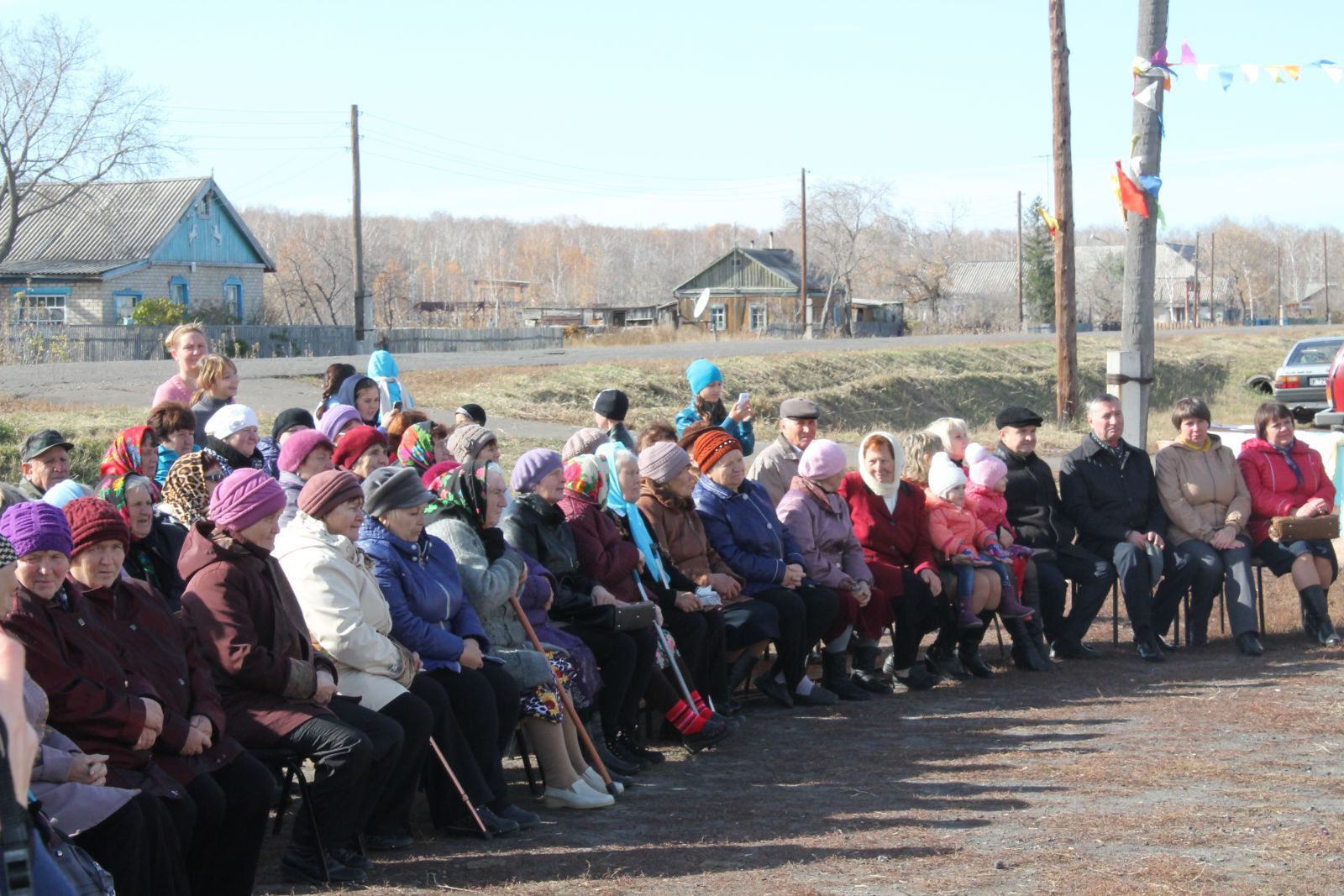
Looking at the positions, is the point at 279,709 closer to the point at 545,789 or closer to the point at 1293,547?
the point at 545,789

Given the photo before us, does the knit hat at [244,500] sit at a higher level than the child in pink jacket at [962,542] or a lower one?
higher

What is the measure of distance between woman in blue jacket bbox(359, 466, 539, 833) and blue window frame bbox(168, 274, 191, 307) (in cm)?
4447

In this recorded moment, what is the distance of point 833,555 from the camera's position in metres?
8.66

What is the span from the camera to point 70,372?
2489 cm

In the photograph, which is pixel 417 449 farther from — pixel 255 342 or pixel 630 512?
pixel 255 342

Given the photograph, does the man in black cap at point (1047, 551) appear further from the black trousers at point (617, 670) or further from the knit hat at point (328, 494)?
the knit hat at point (328, 494)

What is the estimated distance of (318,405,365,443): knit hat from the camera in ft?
27.7

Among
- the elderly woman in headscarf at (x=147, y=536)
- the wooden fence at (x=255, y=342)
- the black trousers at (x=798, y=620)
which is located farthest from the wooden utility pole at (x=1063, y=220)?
the elderly woman in headscarf at (x=147, y=536)

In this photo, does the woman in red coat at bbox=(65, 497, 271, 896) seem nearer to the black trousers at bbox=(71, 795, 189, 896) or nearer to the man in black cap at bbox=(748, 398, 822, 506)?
the black trousers at bbox=(71, 795, 189, 896)

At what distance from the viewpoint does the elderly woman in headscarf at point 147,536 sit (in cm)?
592

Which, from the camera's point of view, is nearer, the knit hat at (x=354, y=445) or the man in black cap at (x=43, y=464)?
the man in black cap at (x=43, y=464)

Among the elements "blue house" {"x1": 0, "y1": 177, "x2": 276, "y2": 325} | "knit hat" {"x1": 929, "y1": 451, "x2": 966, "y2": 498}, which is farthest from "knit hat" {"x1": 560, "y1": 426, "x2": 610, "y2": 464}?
"blue house" {"x1": 0, "y1": 177, "x2": 276, "y2": 325}

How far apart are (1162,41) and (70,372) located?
19.5 m

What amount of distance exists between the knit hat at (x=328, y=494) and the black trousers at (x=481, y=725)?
84 centimetres
